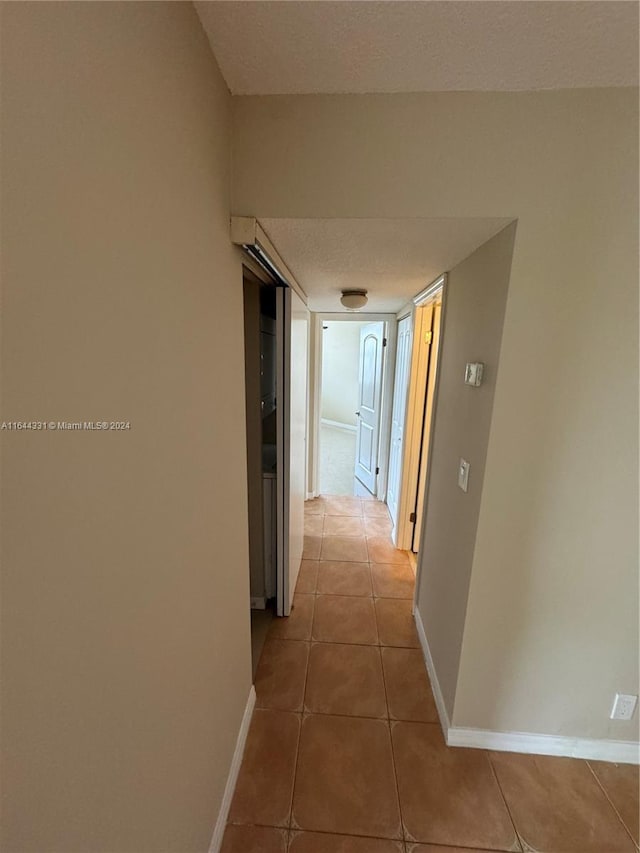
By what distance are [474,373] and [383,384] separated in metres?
2.50

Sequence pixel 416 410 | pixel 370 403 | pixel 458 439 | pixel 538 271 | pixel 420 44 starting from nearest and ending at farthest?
pixel 420 44 → pixel 538 271 → pixel 458 439 → pixel 416 410 → pixel 370 403

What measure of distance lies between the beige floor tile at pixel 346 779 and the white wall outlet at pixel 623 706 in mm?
962

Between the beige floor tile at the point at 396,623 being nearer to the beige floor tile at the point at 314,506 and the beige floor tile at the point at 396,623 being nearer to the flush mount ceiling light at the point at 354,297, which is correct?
the beige floor tile at the point at 314,506

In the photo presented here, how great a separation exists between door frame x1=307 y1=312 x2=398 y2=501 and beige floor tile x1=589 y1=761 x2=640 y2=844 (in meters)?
2.66

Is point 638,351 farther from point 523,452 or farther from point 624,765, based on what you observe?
point 624,765

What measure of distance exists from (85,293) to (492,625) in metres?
1.72

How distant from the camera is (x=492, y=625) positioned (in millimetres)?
1413

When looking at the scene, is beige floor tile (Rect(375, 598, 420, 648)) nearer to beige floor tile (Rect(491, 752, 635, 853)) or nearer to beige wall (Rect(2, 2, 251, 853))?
beige floor tile (Rect(491, 752, 635, 853))

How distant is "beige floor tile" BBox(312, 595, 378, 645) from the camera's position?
2088 mm

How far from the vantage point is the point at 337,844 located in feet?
3.91

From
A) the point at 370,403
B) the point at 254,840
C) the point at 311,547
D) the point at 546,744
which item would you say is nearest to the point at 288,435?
the point at 311,547

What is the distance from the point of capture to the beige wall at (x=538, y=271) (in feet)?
3.51

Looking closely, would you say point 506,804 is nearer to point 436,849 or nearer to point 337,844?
point 436,849

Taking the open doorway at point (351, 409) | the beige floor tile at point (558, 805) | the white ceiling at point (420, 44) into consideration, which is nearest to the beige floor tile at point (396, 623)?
the beige floor tile at point (558, 805)
